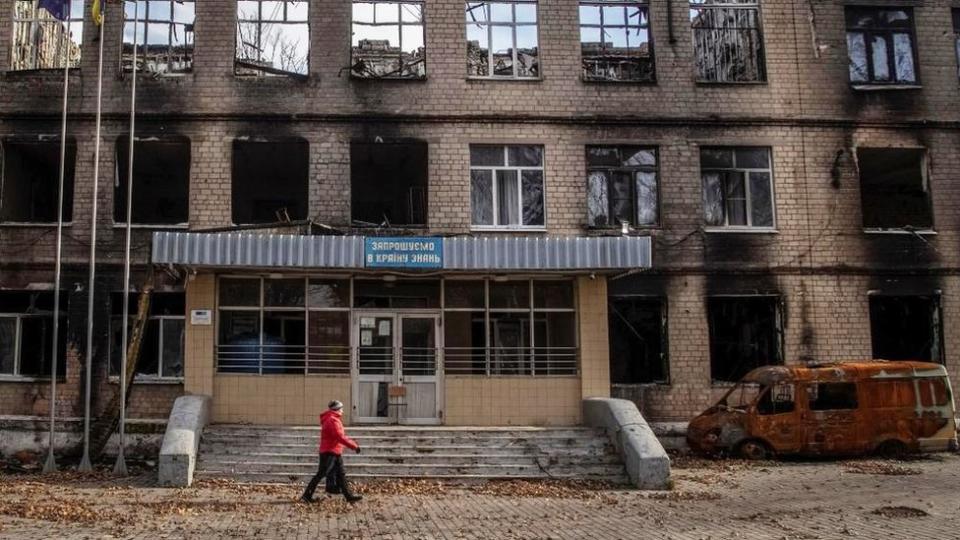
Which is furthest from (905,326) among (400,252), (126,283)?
(126,283)

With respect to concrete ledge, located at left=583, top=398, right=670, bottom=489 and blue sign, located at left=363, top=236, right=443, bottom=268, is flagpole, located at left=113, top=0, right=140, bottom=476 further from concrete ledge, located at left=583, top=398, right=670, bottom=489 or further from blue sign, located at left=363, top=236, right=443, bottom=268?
concrete ledge, located at left=583, top=398, right=670, bottom=489

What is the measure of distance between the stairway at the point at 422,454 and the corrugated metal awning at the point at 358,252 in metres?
3.04

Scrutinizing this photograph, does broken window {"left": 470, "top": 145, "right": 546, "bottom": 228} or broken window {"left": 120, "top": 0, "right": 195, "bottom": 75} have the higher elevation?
broken window {"left": 120, "top": 0, "right": 195, "bottom": 75}

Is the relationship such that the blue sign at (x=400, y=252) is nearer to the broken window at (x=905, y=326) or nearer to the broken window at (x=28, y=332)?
the broken window at (x=28, y=332)

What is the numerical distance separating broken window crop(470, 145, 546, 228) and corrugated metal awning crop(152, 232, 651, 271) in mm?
2608

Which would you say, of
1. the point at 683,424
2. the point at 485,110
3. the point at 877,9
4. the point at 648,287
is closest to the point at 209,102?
the point at 485,110

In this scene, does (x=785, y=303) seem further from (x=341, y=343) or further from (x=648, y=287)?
(x=341, y=343)

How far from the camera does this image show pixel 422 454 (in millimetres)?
14648

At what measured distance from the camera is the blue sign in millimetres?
15461

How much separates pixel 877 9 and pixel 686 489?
12.9 meters

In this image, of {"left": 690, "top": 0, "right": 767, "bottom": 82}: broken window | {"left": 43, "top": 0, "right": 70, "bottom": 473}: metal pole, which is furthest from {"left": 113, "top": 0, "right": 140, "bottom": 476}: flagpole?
{"left": 690, "top": 0, "right": 767, "bottom": 82}: broken window

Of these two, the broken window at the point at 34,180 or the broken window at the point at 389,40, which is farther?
the broken window at the point at 389,40

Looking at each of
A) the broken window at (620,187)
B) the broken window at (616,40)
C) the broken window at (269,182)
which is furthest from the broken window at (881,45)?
the broken window at (269,182)

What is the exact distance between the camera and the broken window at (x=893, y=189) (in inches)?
763
